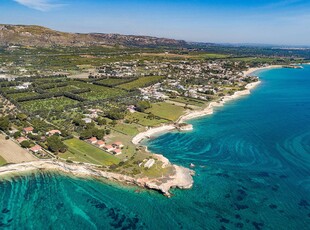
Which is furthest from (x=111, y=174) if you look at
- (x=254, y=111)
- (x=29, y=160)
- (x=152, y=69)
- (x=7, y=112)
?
(x=152, y=69)

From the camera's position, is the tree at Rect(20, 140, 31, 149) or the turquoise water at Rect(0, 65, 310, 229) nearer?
the turquoise water at Rect(0, 65, 310, 229)

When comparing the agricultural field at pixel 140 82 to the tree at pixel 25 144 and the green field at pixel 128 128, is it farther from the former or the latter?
the tree at pixel 25 144

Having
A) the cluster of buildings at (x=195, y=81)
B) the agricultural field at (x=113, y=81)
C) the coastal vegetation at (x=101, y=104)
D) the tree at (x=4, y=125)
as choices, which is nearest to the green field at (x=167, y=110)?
the coastal vegetation at (x=101, y=104)

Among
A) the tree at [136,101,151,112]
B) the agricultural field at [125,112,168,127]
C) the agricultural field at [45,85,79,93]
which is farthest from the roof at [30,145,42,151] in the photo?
the agricultural field at [45,85,79,93]

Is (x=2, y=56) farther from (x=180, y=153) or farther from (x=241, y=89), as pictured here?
(x=180, y=153)

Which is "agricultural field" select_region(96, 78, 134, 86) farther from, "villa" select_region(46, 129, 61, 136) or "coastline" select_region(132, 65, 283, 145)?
"villa" select_region(46, 129, 61, 136)

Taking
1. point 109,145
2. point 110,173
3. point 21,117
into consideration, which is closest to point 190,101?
point 109,145
